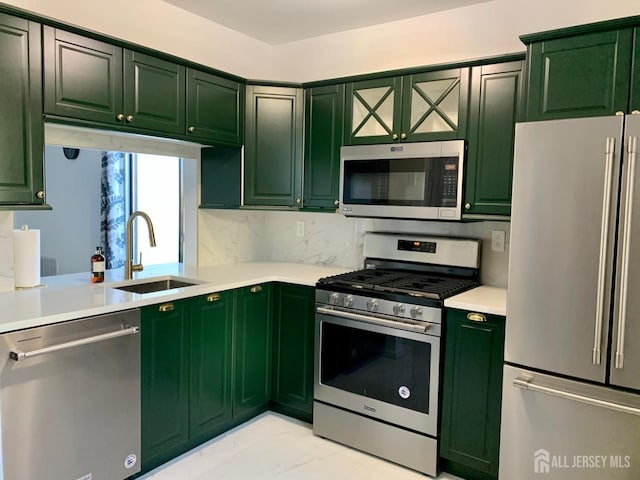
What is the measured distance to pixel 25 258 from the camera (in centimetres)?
241

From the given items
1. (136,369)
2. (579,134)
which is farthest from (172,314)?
(579,134)

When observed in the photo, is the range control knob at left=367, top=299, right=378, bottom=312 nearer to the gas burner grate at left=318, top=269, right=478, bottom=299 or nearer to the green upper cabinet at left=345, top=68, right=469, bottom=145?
the gas burner grate at left=318, top=269, right=478, bottom=299

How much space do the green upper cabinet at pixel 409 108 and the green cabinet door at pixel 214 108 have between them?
0.76 meters

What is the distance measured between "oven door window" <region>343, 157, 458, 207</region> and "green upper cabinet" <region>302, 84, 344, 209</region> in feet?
0.47

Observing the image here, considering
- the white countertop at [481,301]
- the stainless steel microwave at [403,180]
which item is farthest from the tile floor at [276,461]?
the stainless steel microwave at [403,180]

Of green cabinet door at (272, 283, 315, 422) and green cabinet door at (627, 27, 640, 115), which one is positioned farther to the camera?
green cabinet door at (272, 283, 315, 422)

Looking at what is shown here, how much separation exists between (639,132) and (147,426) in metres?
2.59

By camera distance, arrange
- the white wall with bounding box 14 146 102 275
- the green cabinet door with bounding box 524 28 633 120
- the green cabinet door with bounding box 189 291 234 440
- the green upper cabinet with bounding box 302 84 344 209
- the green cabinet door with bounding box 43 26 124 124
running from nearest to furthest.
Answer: the green cabinet door with bounding box 524 28 633 120, the green cabinet door with bounding box 43 26 124 124, the green cabinet door with bounding box 189 291 234 440, the green upper cabinet with bounding box 302 84 344 209, the white wall with bounding box 14 146 102 275

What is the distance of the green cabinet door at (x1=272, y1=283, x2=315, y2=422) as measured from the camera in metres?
2.94

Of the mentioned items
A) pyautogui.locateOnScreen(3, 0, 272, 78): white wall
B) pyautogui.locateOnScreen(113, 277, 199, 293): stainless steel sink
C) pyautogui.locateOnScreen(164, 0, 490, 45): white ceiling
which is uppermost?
pyautogui.locateOnScreen(164, 0, 490, 45): white ceiling

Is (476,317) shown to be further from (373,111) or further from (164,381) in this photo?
(164,381)

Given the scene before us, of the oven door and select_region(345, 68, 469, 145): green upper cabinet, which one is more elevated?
select_region(345, 68, 469, 145): green upper cabinet

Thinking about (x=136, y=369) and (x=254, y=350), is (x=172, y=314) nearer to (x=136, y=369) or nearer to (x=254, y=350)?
(x=136, y=369)

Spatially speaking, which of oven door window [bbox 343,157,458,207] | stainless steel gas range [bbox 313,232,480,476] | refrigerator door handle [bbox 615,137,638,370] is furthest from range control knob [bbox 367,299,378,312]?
refrigerator door handle [bbox 615,137,638,370]
